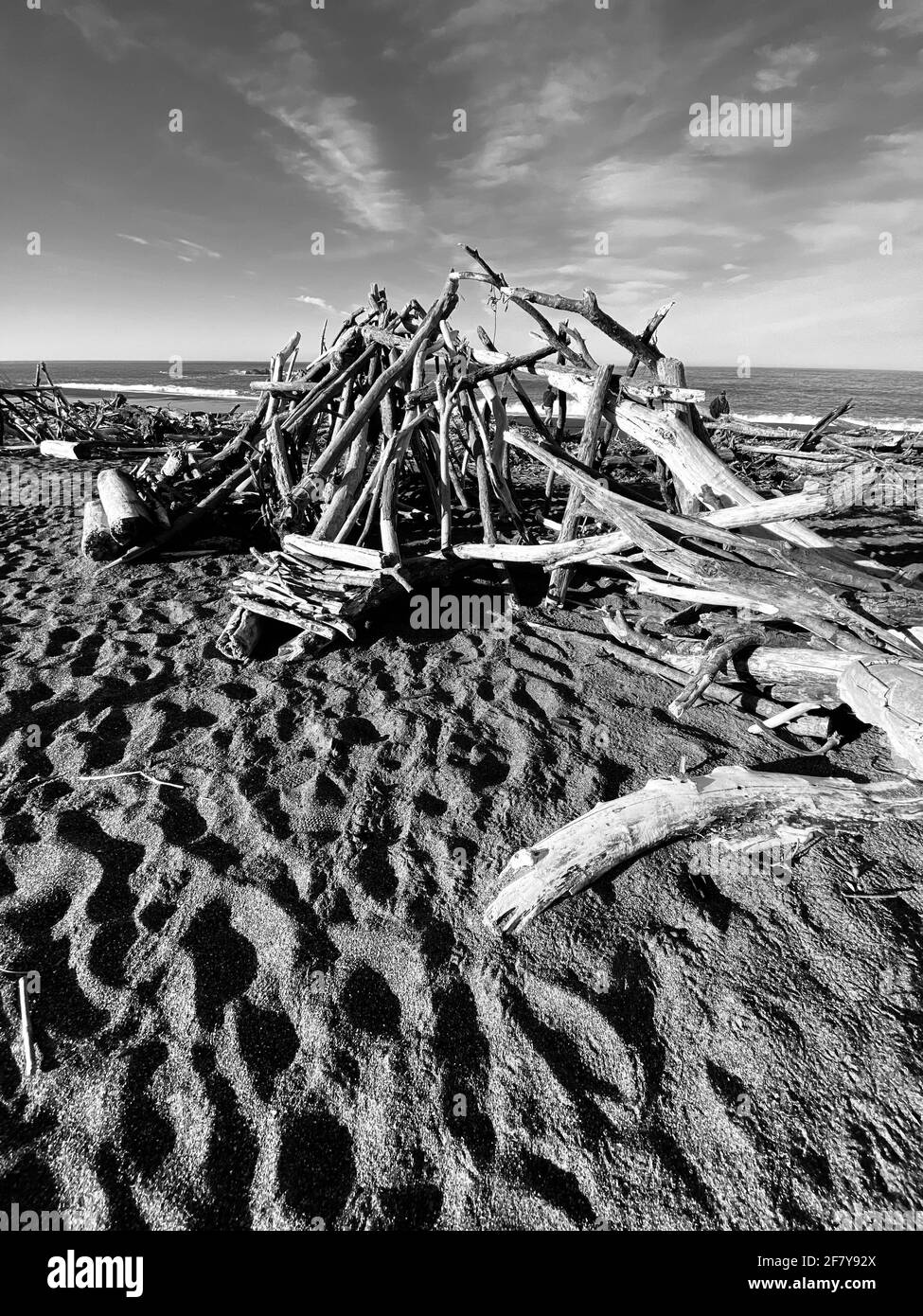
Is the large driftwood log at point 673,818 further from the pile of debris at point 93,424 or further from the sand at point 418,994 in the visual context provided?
the pile of debris at point 93,424

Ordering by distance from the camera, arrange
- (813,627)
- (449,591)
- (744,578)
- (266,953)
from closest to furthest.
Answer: (266,953)
(813,627)
(744,578)
(449,591)

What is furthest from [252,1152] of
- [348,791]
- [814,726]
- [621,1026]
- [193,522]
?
[193,522]

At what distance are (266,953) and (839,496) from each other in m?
3.85

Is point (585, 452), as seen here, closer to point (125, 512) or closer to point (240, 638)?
point (240, 638)

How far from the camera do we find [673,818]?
283 centimetres

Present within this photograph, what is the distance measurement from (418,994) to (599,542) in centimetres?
373

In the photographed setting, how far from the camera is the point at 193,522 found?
24.3 ft

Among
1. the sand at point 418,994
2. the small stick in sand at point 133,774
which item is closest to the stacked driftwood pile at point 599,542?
the sand at point 418,994

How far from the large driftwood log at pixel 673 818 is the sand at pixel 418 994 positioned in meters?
0.17

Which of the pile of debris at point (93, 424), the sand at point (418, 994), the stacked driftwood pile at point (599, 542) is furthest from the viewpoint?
the pile of debris at point (93, 424)

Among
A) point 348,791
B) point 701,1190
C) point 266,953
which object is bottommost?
point 701,1190

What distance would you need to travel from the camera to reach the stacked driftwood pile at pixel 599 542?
296cm

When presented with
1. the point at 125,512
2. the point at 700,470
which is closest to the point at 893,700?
the point at 700,470

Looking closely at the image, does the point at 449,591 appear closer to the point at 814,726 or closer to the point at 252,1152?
the point at 814,726
